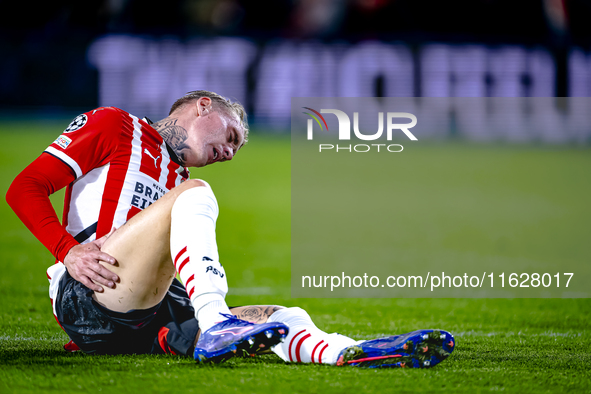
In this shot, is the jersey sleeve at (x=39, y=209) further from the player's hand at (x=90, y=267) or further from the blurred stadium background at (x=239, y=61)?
the blurred stadium background at (x=239, y=61)

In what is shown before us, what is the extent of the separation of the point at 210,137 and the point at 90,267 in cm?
86

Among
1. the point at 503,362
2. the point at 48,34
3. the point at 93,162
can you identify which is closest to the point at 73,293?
the point at 93,162

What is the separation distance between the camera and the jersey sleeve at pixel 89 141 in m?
2.27

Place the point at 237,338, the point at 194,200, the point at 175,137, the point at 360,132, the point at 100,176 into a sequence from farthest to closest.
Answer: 1. the point at 360,132
2. the point at 175,137
3. the point at 100,176
4. the point at 194,200
5. the point at 237,338

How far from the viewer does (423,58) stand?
13766 mm

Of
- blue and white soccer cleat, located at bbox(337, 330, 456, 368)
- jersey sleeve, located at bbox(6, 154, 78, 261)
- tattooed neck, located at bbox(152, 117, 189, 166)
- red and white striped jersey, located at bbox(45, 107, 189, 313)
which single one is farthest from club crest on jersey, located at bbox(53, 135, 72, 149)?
blue and white soccer cleat, located at bbox(337, 330, 456, 368)

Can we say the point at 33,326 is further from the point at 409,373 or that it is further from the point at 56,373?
the point at 409,373

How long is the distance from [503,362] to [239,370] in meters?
1.07

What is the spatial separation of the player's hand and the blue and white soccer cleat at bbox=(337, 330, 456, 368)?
33.6 inches

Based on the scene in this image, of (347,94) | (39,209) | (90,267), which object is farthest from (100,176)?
(347,94)

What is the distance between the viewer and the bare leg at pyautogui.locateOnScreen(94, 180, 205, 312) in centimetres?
208

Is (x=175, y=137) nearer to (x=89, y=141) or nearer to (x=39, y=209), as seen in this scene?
(x=89, y=141)

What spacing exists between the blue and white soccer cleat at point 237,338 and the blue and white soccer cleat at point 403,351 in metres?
0.38

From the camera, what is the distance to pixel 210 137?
273 centimetres
